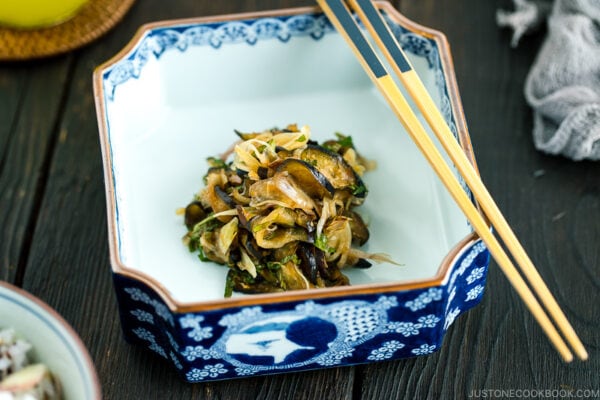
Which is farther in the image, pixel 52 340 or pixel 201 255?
pixel 201 255

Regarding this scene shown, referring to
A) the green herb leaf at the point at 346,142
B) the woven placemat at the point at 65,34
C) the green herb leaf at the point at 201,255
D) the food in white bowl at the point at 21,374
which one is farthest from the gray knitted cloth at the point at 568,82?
the food in white bowl at the point at 21,374

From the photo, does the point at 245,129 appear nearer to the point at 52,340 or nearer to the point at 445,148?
the point at 445,148

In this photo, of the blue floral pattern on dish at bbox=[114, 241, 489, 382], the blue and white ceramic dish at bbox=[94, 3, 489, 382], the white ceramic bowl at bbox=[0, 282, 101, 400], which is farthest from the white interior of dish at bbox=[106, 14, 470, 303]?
the white ceramic bowl at bbox=[0, 282, 101, 400]

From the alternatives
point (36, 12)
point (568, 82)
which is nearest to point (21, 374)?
point (36, 12)

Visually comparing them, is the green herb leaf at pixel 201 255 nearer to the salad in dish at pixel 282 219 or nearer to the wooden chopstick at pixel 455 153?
the salad in dish at pixel 282 219

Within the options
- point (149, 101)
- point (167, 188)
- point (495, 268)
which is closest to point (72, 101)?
point (149, 101)

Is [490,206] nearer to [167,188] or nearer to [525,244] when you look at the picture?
[525,244]
